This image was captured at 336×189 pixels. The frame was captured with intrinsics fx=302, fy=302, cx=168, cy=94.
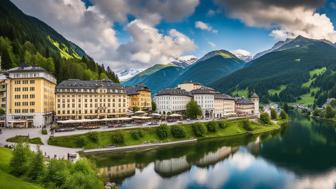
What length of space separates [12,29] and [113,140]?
10523 cm

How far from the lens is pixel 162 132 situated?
287 feet

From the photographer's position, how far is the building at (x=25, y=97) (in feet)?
266

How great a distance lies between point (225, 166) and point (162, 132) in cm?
2448

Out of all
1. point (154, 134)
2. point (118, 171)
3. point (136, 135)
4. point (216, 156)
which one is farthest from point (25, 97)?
point (216, 156)

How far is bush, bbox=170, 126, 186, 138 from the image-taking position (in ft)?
299

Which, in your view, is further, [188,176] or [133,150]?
[133,150]

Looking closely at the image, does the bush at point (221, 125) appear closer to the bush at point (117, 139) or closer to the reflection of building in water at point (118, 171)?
the bush at point (117, 139)

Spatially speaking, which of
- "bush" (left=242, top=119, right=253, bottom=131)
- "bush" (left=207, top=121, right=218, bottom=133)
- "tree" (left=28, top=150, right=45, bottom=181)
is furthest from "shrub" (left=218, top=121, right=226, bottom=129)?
"tree" (left=28, top=150, right=45, bottom=181)

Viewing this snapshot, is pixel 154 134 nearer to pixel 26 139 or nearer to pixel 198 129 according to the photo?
pixel 198 129

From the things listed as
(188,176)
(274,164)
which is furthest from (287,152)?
(188,176)

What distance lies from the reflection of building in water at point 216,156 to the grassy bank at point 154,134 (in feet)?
43.3

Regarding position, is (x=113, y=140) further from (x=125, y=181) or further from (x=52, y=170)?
(x=52, y=170)

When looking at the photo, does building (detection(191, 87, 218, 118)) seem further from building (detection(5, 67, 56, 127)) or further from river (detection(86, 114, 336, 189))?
building (detection(5, 67, 56, 127))

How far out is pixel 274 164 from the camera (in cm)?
7075
